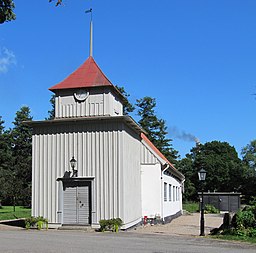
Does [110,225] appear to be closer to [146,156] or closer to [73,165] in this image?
[73,165]

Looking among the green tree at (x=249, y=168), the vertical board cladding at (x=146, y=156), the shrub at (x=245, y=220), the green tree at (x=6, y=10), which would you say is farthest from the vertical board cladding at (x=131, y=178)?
the green tree at (x=249, y=168)

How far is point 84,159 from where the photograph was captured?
19844 millimetres

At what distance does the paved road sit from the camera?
41.8 ft

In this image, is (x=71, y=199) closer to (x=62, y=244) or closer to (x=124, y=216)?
(x=124, y=216)

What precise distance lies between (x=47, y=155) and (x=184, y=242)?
807 centimetres

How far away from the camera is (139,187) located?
23.5 m

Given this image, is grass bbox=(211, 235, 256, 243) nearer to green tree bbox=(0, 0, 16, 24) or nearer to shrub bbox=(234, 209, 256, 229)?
shrub bbox=(234, 209, 256, 229)

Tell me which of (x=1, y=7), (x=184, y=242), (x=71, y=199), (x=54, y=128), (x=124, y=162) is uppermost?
(x=1, y=7)

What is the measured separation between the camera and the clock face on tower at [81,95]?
20.9 metres

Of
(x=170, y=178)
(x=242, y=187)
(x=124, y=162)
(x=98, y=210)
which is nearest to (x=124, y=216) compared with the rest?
(x=98, y=210)

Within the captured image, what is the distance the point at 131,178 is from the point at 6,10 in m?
13.3

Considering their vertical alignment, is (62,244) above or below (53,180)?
below

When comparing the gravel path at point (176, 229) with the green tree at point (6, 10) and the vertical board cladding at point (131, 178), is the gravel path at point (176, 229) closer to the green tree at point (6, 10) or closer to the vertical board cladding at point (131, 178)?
the vertical board cladding at point (131, 178)

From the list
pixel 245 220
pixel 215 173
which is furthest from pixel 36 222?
pixel 215 173
